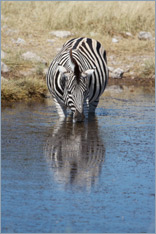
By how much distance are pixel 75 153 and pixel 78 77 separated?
204cm

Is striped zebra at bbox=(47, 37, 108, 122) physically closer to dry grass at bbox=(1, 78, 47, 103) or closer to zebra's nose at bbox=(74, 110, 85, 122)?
zebra's nose at bbox=(74, 110, 85, 122)

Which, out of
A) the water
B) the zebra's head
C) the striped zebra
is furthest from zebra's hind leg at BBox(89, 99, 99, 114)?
the zebra's head

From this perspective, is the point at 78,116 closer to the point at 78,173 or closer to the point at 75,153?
the point at 75,153

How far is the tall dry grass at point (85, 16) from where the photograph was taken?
2075 cm

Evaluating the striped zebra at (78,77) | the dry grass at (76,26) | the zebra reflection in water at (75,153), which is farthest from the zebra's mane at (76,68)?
the dry grass at (76,26)

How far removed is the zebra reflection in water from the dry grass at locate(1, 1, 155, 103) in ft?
20.0

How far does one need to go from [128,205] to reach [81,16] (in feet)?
55.6

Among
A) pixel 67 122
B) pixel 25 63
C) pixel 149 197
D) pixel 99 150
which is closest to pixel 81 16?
pixel 25 63

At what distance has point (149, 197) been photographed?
5.68 metres

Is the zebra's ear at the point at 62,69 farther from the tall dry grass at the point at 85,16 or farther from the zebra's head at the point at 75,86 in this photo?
the tall dry grass at the point at 85,16

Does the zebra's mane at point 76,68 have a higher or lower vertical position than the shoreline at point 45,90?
higher

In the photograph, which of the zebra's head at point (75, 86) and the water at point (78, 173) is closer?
the water at point (78, 173)

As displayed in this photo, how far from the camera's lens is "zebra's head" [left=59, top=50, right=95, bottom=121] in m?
9.30

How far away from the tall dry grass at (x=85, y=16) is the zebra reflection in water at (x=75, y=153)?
11226mm
